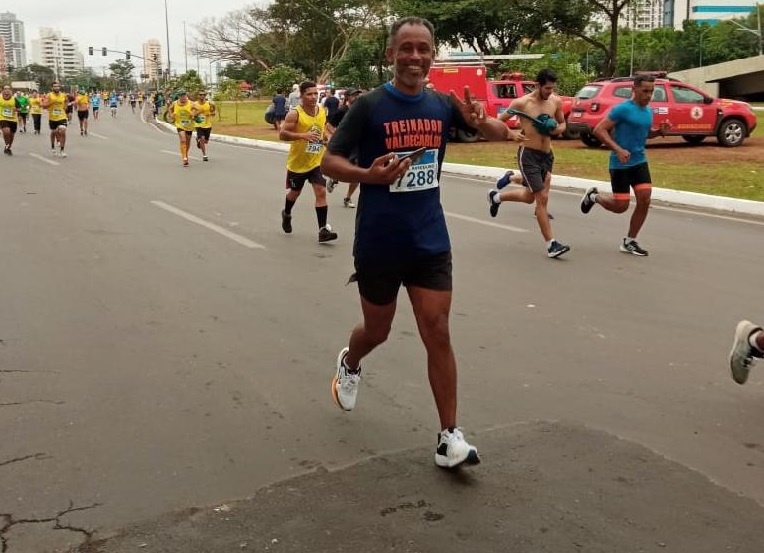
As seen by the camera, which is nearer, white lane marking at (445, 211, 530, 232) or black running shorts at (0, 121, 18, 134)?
white lane marking at (445, 211, 530, 232)

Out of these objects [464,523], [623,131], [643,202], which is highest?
[623,131]

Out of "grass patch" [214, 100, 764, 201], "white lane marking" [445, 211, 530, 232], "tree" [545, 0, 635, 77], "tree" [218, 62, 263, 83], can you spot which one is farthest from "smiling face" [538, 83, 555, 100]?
"tree" [218, 62, 263, 83]

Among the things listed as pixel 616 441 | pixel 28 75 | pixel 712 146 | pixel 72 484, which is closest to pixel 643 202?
pixel 616 441

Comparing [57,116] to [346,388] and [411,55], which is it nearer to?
[346,388]

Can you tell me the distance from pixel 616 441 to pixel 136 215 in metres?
8.33

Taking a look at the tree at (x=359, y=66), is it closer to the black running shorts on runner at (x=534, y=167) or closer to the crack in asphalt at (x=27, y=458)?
the black running shorts on runner at (x=534, y=167)

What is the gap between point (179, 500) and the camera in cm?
336

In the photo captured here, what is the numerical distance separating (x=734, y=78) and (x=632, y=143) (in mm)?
48224

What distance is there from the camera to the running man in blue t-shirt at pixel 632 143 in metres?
8.14

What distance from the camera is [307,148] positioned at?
9266mm

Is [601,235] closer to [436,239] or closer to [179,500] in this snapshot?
[436,239]

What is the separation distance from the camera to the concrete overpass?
161 ft

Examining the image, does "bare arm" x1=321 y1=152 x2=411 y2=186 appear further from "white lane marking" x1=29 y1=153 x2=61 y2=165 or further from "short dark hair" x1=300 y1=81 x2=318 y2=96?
"white lane marking" x1=29 y1=153 x2=61 y2=165

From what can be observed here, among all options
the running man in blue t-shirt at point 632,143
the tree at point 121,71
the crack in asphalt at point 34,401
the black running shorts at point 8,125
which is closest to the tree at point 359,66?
the black running shorts at point 8,125
